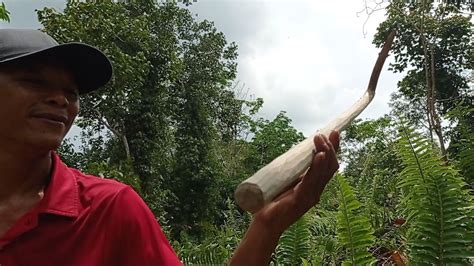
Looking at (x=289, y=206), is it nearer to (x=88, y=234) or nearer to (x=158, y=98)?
(x=88, y=234)

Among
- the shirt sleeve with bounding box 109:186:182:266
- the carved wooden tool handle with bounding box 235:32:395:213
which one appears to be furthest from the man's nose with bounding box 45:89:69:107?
the carved wooden tool handle with bounding box 235:32:395:213

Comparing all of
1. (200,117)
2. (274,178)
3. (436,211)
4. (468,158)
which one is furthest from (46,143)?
(200,117)

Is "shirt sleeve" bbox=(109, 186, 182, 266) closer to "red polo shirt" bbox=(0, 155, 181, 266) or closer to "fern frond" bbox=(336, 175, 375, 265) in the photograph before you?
"red polo shirt" bbox=(0, 155, 181, 266)

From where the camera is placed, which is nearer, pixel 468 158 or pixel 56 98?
pixel 56 98

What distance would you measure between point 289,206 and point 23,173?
617 mm

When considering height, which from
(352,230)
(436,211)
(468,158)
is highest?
(468,158)

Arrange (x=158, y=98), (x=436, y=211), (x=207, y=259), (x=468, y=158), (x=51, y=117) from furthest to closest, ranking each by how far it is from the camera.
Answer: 1. (x=158, y=98)
2. (x=207, y=259)
3. (x=468, y=158)
4. (x=436, y=211)
5. (x=51, y=117)

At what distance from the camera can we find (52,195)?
1259 mm

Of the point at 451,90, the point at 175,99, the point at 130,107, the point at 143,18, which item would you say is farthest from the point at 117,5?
the point at 451,90

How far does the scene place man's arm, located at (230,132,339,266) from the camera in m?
1.06

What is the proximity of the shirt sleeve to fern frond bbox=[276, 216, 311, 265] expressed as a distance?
2.38 m

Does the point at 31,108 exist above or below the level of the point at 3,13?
below

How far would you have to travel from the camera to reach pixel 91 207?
4.10 ft

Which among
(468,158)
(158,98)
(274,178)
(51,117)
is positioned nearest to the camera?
(274,178)
